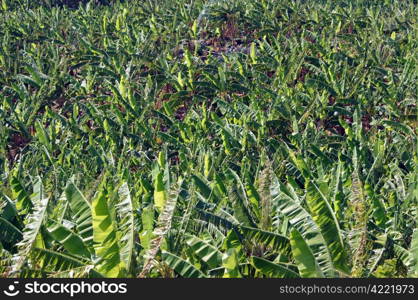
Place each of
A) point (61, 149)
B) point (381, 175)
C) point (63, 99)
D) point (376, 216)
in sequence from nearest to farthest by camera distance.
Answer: point (376, 216), point (381, 175), point (61, 149), point (63, 99)

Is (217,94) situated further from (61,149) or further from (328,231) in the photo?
(328,231)

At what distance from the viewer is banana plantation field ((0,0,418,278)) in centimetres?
311

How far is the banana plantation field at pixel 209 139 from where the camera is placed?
122 inches

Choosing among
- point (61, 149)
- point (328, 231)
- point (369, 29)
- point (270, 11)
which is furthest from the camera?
point (270, 11)

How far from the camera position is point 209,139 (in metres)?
5.32

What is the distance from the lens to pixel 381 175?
446 centimetres

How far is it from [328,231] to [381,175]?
4.69ft

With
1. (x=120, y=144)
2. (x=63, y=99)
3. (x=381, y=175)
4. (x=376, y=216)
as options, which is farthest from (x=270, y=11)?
(x=376, y=216)

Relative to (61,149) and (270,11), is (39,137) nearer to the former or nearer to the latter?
(61,149)

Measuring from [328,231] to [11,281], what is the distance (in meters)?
1.58

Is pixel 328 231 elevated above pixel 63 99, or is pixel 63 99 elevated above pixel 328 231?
pixel 328 231

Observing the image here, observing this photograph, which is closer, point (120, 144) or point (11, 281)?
point (11, 281)

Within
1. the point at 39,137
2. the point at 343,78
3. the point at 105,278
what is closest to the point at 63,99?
the point at 39,137

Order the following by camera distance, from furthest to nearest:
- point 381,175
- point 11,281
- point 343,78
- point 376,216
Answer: point 343,78 < point 381,175 < point 376,216 < point 11,281
